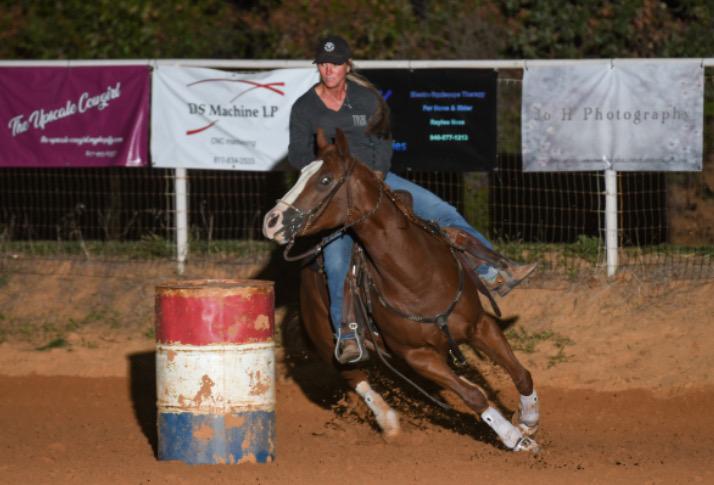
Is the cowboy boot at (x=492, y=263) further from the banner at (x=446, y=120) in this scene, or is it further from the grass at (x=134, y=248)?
the grass at (x=134, y=248)

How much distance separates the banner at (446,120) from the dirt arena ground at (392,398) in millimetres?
1480

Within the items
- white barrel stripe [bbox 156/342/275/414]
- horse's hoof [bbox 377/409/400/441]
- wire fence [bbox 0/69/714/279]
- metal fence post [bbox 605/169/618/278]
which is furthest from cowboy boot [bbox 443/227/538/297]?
wire fence [bbox 0/69/714/279]

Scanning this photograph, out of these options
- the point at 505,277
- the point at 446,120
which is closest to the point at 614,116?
the point at 446,120

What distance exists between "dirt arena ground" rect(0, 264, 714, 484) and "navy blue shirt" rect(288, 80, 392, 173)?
1.91m

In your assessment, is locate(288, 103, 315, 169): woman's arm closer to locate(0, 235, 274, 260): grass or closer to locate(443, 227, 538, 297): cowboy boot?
locate(443, 227, 538, 297): cowboy boot

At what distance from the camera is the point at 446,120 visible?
37.8ft

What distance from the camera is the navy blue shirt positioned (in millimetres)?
8234

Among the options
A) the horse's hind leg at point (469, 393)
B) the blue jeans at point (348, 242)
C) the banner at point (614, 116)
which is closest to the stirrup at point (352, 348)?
the blue jeans at point (348, 242)

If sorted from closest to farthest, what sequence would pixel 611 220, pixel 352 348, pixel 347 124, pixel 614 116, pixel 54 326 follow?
pixel 352 348 → pixel 347 124 → pixel 614 116 → pixel 611 220 → pixel 54 326

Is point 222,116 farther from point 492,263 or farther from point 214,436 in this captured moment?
point 214,436

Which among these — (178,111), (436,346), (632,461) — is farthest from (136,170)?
(632,461)

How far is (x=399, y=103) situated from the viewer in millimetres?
11578

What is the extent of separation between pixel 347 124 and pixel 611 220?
397 centimetres

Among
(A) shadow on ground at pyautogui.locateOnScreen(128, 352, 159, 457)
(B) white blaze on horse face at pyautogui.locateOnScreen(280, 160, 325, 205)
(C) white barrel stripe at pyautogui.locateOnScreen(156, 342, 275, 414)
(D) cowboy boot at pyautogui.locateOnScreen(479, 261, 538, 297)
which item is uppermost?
(B) white blaze on horse face at pyautogui.locateOnScreen(280, 160, 325, 205)
